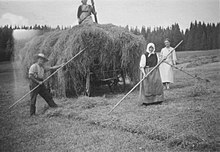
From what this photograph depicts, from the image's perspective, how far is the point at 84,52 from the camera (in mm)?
5836

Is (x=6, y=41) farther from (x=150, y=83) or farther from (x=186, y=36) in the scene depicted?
(x=186, y=36)

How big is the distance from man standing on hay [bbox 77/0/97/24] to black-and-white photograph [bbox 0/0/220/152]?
0.03 metres

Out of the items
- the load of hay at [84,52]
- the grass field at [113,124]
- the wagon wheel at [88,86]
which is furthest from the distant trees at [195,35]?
the wagon wheel at [88,86]

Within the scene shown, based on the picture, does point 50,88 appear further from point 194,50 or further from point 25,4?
point 194,50

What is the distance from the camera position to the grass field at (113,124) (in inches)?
119

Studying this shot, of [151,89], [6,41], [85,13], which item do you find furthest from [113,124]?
[85,13]

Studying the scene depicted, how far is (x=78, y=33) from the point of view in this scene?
18.6 feet

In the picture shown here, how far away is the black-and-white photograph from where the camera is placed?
10.5 feet

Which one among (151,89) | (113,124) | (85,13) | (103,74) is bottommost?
(113,124)

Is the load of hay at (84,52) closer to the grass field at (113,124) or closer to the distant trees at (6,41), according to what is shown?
the grass field at (113,124)

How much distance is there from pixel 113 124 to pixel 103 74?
2.83 metres

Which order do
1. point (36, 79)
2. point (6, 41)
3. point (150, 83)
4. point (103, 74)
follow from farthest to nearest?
point (103, 74), point (150, 83), point (36, 79), point (6, 41)

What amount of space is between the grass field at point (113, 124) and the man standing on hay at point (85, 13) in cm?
216

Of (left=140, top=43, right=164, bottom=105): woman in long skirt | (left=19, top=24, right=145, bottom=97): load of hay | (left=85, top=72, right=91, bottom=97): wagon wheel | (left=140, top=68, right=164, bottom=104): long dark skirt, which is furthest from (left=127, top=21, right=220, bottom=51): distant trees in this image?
(left=85, top=72, right=91, bottom=97): wagon wheel
